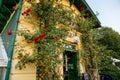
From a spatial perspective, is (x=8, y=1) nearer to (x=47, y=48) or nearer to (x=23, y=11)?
(x=23, y=11)

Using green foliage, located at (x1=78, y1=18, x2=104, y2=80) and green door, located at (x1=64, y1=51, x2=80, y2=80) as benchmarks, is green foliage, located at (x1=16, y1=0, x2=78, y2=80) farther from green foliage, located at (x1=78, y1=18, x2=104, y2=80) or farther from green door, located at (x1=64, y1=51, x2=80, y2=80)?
green foliage, located at (x1=78, y1=18, x2=104, y2=80)

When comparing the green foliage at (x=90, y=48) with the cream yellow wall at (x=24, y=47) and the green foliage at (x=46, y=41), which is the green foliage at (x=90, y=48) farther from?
the cream yellow wall at (x=24, y=47)

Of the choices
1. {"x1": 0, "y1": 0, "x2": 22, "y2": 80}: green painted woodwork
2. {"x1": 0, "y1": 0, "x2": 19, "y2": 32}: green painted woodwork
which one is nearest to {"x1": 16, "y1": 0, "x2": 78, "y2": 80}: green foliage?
{"x1": 0, "y1": 0, "x2": 22, "y2": 80}: green painted woodwork

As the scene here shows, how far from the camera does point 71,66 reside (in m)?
9.52

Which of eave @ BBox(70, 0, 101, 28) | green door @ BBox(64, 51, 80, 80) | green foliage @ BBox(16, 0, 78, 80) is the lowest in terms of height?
green door @ BBox(64, 51, 80, 80)

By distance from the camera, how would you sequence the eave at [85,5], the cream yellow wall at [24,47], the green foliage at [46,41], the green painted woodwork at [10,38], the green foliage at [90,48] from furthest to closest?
the eave at [85,5] < the green foliage at [90,48] < the green foliage at [46,41] < the cream yellow wall at [24,47] < the green painted woodwork at [10,38]

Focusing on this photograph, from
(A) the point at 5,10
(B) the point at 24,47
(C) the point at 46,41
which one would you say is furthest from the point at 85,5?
(B) the point at 24,47

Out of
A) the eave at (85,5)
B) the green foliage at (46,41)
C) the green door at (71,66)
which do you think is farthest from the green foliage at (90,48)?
the green foliage at (46,41)

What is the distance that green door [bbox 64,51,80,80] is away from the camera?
31.0 feet

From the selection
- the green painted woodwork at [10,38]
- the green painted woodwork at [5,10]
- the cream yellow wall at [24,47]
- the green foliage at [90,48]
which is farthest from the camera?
the green foliage at [90,48]

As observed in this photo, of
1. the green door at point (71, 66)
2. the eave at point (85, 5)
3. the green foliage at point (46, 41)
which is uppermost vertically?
the eave at point (85, 5)

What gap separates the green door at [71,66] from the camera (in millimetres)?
9442

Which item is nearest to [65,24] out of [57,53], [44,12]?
[44,12]

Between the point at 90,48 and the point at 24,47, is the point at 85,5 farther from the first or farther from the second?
the point at 24,47
